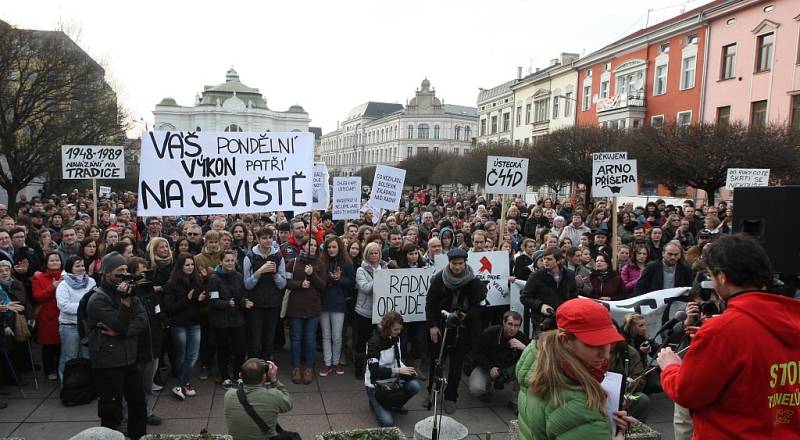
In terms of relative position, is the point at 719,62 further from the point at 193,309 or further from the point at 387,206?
the point at 193,309

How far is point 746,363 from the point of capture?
7.97 ft

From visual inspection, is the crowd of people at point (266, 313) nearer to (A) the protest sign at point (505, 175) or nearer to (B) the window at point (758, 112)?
(A) the protest sign at point (505, 175)

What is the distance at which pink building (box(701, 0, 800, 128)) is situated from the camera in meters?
27.1

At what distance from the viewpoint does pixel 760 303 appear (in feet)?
8.15

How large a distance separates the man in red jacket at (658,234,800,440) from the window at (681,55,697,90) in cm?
3604

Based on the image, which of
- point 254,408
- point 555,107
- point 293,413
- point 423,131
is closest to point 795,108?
point 555,107

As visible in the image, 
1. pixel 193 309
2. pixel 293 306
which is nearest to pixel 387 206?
pixel 293 306

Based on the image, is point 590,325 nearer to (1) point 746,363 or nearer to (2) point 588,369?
(2) point 588,369

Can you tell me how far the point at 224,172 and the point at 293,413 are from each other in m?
2.84

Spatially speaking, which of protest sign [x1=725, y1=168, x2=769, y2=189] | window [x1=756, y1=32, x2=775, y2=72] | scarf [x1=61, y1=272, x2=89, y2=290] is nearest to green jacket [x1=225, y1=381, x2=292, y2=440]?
scarf [x1=61, y1=272, x2=89, y2=290]

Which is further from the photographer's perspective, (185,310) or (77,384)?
(185,310)

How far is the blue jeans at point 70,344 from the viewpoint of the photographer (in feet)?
20.5

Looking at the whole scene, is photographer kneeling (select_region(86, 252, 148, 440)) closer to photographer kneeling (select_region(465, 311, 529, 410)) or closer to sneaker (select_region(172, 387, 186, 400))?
sneaker (select_region(172, 387, 186, 400))

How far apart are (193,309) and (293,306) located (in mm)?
1159
